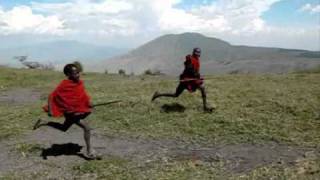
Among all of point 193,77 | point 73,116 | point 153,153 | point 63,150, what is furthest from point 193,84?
point 73,116

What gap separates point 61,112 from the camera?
10.3 metres

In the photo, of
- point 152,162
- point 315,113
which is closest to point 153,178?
point 152,162

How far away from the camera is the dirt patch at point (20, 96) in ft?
63.8

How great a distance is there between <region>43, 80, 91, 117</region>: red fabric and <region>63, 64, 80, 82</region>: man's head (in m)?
0.08

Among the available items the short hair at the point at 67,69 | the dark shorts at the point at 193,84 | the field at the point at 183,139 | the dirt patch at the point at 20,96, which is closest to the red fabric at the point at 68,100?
the short hair at the point at 67,69

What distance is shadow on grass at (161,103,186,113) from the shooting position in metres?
14.4

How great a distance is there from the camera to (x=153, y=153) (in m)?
10.8

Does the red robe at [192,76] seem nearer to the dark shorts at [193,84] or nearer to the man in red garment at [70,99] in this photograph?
the dark shorts at [193,84]

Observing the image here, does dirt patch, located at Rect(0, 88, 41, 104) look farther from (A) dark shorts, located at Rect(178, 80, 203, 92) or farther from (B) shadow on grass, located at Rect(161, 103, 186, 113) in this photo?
(A) dark shorts, located at Rect(178, 80, 203, 92)

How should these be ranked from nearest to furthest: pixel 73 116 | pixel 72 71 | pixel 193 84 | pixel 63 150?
pixel 72 71, pixel 73 116, pixel 63 150, pixel 193 84

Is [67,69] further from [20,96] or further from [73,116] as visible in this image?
[20,96]

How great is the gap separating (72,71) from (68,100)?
515 millimetres

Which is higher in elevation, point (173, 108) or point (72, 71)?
point (72, 71)

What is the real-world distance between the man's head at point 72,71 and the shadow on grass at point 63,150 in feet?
4.85
